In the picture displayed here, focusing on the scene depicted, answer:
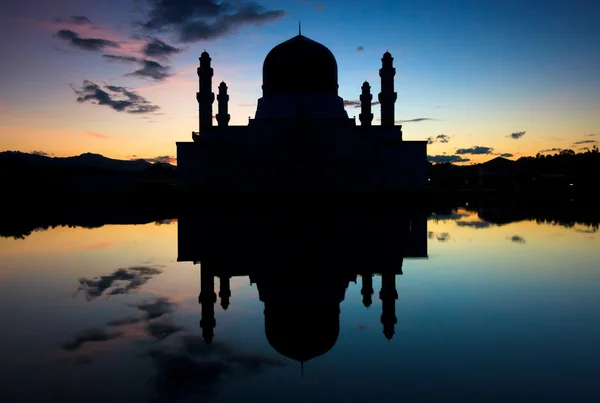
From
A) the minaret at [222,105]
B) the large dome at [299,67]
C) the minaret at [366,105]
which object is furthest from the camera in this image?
the minaret at [366,105]

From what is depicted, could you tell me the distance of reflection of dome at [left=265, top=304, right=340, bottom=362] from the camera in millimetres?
4617

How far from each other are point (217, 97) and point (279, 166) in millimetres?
9608

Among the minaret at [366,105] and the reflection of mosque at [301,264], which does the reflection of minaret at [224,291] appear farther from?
the minaret at [366,105]

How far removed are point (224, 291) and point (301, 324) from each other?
6.75 ft

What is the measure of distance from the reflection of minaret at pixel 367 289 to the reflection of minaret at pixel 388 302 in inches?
6.1

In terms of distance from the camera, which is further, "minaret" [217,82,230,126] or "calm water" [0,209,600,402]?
"minaret" [217,82,230,126]

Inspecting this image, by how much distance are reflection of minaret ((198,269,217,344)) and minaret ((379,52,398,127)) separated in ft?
90.2

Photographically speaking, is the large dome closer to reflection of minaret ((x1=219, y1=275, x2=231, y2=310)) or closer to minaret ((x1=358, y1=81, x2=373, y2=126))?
minaret ((x1=358, y1=81, x2=373, y2=126))

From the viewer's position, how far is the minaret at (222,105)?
121ft

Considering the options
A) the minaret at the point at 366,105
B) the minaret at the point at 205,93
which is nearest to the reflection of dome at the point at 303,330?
the minaret at the point at 205,93

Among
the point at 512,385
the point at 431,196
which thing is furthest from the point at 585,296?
the point at 431,196

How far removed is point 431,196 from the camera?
30.5 meters

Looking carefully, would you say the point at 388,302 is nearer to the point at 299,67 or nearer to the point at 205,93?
the point at 299,67

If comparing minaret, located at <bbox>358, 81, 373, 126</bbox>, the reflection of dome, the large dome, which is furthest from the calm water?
minaret, located at <bbox>358, 81, 373, 126</bbox>
